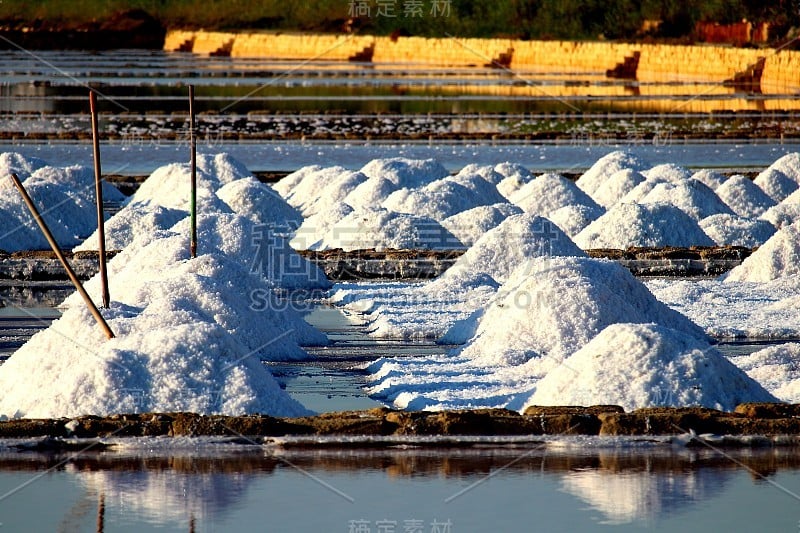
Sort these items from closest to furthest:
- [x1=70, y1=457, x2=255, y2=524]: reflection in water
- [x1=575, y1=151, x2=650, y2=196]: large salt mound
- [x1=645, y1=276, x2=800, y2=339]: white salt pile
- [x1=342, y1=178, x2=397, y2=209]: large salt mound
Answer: [x1=70, y1=457, x2=255, y2=524]: reflection in water < [x1=645, y1=276, x2=800, y2=339]: white salt pile < [x1=342, y1=178, x2=397, y2=209]: large salt mound < [x1=575, y1=151, x2=650, y2=196]: large salt mound

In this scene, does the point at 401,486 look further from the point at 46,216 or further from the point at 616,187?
the point at 616,187

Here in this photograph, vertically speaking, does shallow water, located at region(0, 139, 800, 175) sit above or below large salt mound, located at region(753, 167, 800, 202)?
above

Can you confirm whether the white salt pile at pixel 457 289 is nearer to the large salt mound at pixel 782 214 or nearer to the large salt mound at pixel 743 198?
the large salt mound at pixel 782 214

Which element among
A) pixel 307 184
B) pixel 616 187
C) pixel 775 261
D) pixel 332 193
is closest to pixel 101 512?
pixel 775 261

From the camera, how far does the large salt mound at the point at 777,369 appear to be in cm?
787

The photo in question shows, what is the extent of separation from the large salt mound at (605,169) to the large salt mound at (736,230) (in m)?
3.00

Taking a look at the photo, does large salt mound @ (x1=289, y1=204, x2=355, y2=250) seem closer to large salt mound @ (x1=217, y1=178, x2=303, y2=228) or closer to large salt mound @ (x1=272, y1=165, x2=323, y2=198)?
large salt mound @ (x1=217, y1=178, x2=303, y2=228)

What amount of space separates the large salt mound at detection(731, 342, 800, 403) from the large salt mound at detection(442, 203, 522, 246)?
5.40 metres

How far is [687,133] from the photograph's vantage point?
1097 inches

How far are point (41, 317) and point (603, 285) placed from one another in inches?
157

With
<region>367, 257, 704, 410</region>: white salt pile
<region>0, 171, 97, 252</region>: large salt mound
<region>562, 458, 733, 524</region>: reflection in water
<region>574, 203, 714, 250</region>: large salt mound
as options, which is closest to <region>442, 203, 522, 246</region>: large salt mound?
<region>574, 203, 714, 250</region>: large salt mound

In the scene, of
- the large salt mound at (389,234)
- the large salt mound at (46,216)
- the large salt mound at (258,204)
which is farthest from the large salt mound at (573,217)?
the large salt mound at (46,216)

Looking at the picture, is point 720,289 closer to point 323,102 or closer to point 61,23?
point 323,102

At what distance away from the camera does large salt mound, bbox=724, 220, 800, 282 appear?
12320 millimetres
